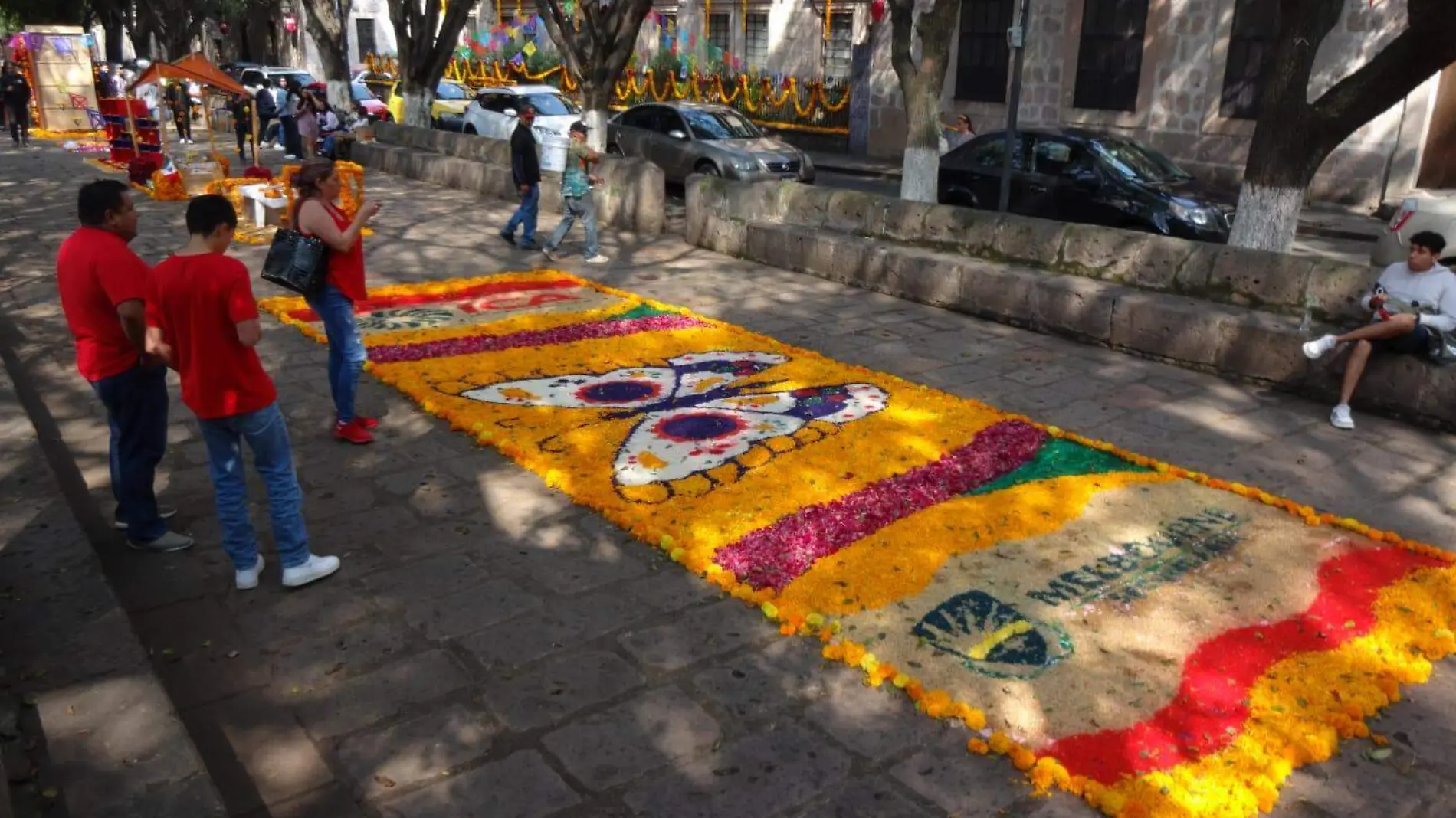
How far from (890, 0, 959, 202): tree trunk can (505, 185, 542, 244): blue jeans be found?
438 cm

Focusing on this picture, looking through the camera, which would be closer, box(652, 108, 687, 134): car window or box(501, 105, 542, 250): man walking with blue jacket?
box(501, 105, 542, 250): man walking with blue jacket

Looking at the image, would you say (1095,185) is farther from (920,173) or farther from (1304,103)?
(1304,103)

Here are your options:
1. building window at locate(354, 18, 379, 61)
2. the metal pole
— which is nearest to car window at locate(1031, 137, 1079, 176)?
the metal pole

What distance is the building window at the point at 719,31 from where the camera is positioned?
3009cm

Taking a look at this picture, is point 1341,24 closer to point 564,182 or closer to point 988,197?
point 988,197

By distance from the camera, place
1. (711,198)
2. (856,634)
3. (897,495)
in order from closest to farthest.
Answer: (856,634)
(897,495)
(711,198)

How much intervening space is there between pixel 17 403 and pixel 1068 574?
5701mm

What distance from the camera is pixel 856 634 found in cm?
451

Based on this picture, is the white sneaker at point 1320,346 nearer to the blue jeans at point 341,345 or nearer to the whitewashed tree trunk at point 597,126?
the blue jeans at point 341,345

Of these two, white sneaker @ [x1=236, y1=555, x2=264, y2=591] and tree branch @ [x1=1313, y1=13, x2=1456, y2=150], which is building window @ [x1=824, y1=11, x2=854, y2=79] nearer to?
tree branch @ [x1=1313, y1=13, x2=1456, y2=150]

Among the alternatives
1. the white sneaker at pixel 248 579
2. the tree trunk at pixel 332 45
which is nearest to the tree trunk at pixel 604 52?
the tree trunk at pixel 332 45

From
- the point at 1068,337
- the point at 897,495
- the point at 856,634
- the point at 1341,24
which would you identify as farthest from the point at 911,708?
the point at 1341,24

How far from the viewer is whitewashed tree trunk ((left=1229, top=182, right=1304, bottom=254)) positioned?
951 centimetres

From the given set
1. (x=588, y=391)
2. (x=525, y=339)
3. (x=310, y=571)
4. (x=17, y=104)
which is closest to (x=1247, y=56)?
(x=525, y=339)
